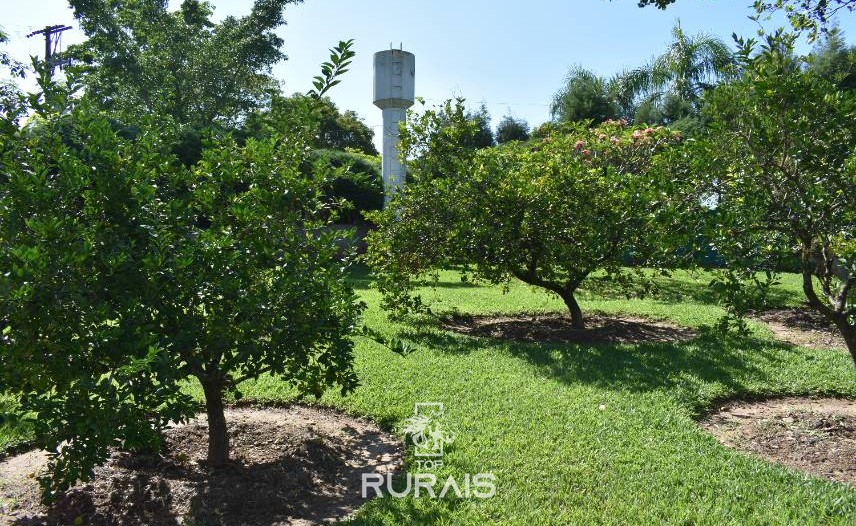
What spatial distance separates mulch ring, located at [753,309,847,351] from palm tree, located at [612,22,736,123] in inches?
589

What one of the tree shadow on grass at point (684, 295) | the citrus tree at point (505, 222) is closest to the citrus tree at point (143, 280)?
the citrus tree at point (505, 222)

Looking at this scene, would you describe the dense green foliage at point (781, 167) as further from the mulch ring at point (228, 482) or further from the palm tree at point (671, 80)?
the palm tree at point (671, 80)

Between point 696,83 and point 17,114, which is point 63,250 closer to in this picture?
point 17,114

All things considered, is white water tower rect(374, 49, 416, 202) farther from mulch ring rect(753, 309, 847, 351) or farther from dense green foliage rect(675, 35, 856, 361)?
dense green foliage rect(675, 35, 856, 361)

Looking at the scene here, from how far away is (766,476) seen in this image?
4098mm

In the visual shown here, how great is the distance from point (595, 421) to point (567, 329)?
13.5 feet

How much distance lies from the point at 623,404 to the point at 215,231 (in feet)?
11.7

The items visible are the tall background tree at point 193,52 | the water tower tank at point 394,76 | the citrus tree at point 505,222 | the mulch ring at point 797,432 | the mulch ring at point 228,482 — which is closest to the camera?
the mulch ring at point 228,482

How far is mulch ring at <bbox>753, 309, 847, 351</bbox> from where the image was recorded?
28.0 feet

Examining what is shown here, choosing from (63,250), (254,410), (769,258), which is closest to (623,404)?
(769,258)

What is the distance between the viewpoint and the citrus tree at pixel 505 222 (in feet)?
26.8

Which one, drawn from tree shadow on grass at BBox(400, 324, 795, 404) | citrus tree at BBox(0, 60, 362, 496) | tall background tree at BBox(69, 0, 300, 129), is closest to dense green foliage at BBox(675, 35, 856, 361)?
tree shadow on grass at BBox(400, 324, 795, 404)

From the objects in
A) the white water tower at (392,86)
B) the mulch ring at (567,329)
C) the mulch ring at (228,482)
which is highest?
the white water tower at (392,86)

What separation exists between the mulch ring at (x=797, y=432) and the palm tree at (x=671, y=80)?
20.3 meters
